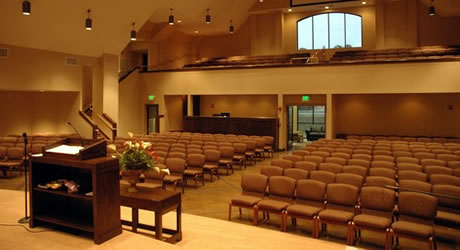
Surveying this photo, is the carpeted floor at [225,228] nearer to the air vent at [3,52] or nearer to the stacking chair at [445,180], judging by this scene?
the stacking chair at [445,180]

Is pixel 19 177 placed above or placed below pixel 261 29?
below

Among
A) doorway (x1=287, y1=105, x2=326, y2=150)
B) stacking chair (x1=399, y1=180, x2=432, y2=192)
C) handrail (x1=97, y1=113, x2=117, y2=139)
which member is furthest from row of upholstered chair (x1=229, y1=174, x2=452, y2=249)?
doorway (x1=287, y1=105, x2=326, y2=150)

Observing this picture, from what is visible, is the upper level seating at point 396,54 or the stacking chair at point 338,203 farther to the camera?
the upper level seating at point 396,54

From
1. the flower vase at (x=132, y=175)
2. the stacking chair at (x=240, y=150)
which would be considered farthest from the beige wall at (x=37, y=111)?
the flower vase at (x=132, y=175)

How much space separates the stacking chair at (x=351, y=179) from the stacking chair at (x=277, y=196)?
90 cm

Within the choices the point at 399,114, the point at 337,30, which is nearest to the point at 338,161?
the point at 399,114

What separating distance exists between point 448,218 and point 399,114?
412 inches

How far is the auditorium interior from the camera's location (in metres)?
5.50

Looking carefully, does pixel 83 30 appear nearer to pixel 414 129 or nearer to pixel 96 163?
pixel 96 163

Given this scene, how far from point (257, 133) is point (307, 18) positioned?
821cm

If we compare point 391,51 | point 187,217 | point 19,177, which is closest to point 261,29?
point 391,51

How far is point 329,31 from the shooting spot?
1952 centimetres

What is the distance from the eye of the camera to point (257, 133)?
50.0 ft

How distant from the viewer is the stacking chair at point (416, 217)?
15.9 ft
